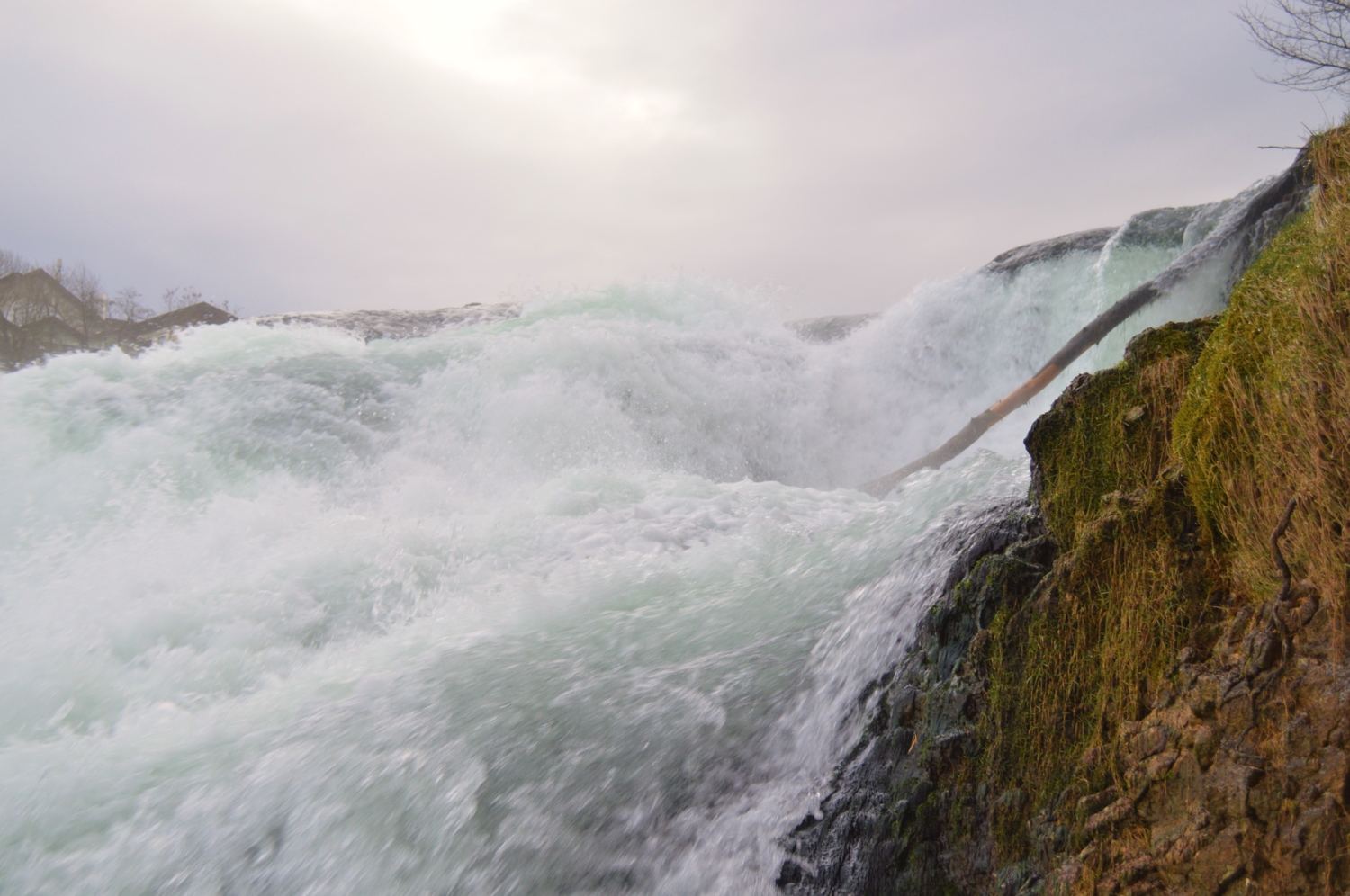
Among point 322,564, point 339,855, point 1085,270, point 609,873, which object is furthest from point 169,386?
point 1085,270

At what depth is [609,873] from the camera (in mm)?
2430

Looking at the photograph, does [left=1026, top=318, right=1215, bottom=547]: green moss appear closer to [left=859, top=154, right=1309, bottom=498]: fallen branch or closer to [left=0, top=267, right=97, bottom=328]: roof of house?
[left=859, top=154, right=1309, bottom=498]: fallen branch

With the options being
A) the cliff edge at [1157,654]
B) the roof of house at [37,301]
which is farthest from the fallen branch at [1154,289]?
the roof of house at [37,301]

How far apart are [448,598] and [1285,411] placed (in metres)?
4.66

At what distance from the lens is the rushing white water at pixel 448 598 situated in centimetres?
270

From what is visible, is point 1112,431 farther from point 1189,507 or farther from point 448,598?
point 448,598

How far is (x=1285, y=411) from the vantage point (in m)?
1.76

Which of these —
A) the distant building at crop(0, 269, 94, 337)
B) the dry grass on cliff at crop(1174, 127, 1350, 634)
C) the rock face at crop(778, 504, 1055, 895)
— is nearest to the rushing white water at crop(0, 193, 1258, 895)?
the rock face at crop(778, 504, 1055, 895)

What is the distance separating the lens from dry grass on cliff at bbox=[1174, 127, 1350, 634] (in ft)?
5.29

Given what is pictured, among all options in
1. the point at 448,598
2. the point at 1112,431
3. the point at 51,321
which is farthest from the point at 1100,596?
the point at 51,321

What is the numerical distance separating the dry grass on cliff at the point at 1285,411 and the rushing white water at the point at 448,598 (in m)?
0.92

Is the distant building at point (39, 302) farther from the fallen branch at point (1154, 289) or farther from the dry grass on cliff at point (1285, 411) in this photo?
the dry grass on cliff at point (1285, 411)

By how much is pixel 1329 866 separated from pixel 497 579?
4.67 metres

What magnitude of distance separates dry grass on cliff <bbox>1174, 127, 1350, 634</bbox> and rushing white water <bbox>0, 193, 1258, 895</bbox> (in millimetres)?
916
